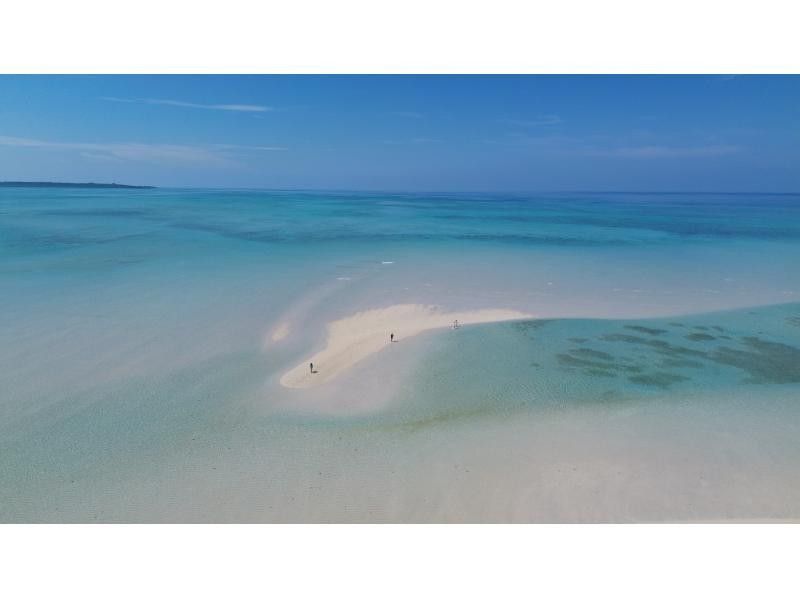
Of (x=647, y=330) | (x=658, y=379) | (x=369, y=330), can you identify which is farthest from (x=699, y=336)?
(x=369, y=330)

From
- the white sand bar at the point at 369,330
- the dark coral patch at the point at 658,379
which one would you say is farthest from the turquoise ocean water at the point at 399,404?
the white sand bar at the point at 369,330

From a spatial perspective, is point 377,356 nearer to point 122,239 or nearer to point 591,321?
point 591,321

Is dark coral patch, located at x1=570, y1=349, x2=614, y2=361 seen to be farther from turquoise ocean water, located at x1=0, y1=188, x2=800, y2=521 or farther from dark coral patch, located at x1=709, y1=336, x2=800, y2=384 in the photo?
dark coral patch, located at x1=709, y1=336, x2=800, y2=384

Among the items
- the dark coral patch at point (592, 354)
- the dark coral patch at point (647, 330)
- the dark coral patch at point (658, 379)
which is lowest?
the dark coral patch at point (658, 379)

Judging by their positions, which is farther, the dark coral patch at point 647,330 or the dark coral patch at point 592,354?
the dark coral patch at point 647,330

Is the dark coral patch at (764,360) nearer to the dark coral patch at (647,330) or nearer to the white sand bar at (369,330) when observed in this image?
the dark coral patch at (647,330)

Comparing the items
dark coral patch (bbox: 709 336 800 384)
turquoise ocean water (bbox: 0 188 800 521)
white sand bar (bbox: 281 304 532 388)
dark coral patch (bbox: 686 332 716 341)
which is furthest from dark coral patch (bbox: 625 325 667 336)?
white sand bar (bbox: 281 304 532 388)

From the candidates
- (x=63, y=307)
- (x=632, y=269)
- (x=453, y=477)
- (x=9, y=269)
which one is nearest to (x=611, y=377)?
(x=453, y=477)
